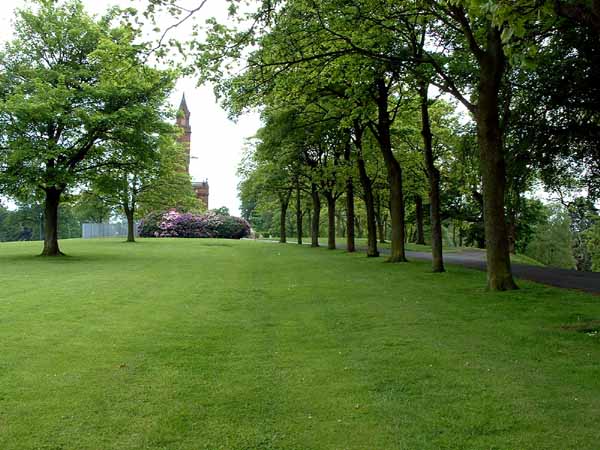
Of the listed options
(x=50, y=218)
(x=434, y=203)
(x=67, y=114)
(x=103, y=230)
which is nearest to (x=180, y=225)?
(x=103, y=230)

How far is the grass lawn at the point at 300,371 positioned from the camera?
4.25m

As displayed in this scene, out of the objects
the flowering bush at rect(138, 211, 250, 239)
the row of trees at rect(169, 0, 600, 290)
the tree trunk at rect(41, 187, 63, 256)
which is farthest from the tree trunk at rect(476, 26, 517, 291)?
the flowering bush at rect(138, 211, 250, 239)

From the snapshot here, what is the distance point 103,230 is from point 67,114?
46082 millimetres

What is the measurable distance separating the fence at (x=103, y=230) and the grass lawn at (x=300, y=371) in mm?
57304

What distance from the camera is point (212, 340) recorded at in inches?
301

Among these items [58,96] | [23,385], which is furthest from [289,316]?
[58,96]

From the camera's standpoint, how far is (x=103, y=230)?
218ft

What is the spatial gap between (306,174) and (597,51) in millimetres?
21630

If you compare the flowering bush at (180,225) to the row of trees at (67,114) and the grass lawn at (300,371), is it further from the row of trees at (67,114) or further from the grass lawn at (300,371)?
the grass lawn at (300,371)

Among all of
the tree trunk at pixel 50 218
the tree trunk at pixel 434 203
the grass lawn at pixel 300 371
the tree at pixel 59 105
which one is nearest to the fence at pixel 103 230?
the tree trunk at pixel 50 218

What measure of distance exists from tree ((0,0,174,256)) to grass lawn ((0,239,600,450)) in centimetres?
1289

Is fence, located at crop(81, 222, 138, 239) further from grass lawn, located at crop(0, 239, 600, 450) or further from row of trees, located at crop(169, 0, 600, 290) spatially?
grass lawn, located at crop(0, 239, 600, 450)

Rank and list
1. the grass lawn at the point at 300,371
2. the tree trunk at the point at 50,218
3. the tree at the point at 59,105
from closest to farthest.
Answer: the grass lawn at the point at 300,371 < the tree at the point at 59,105 < the tree trunk at the point at 50,218

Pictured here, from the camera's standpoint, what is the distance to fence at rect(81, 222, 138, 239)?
65.8 metres
